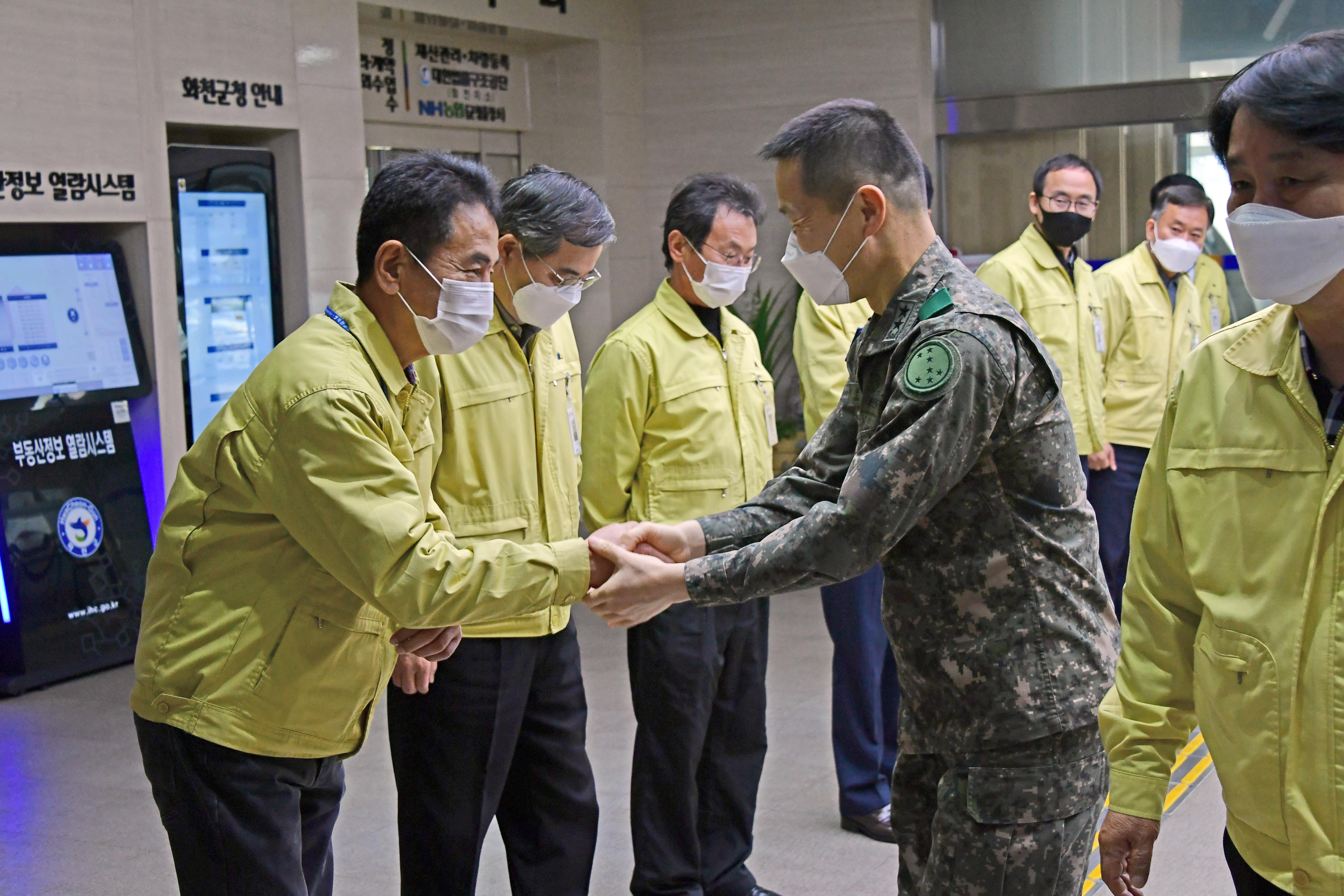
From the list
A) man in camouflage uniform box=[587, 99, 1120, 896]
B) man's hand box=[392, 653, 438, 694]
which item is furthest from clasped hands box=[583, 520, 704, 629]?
man's hand box=[392, 653, 438, 694]

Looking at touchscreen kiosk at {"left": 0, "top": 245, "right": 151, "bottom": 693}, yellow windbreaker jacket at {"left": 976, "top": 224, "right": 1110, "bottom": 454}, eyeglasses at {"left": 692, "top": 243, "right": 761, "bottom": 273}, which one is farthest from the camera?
touchscreen kiosk at {"left": 0, "top": 245, "right": 151, "bottom": 693}

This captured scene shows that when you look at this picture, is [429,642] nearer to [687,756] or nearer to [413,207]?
[413,207]

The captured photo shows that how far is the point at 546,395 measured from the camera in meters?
2.92

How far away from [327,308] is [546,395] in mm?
746

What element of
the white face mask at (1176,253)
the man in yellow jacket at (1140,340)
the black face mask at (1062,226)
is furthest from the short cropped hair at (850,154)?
the white face mask at (1176,253)

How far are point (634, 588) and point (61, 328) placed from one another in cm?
425

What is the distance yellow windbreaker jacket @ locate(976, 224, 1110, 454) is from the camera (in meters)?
5.16

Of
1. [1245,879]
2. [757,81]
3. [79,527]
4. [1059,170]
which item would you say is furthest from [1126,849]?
[757,81]

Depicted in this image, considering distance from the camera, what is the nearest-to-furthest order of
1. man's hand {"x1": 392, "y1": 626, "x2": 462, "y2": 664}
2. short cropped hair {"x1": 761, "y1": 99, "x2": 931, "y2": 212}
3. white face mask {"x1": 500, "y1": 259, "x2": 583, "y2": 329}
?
short cropped hair {"x1": 761, "y1": 99, "x2": 931, "y2": 212} → man's hand {"x1": 392, "y1": 626, "x2": 462, "y2": 664} → white face mask {"x1": 500, "y1": 259, "x2": 583, "y2": 329}

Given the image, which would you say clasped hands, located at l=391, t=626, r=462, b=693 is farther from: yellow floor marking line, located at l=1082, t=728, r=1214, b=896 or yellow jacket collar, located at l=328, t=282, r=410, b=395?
yellow floor marking line, located at l=1082, t=728, r=1214, b=896

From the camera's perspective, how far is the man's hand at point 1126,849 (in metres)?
1.68

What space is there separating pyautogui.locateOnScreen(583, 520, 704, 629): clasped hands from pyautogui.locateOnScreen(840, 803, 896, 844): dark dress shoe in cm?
166

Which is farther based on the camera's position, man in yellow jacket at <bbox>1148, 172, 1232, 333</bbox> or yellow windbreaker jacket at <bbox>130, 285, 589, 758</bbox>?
man in yellow jacket at <bbox>1148, 172, 1232, 333</bbox>

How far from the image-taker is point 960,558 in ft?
6.27
